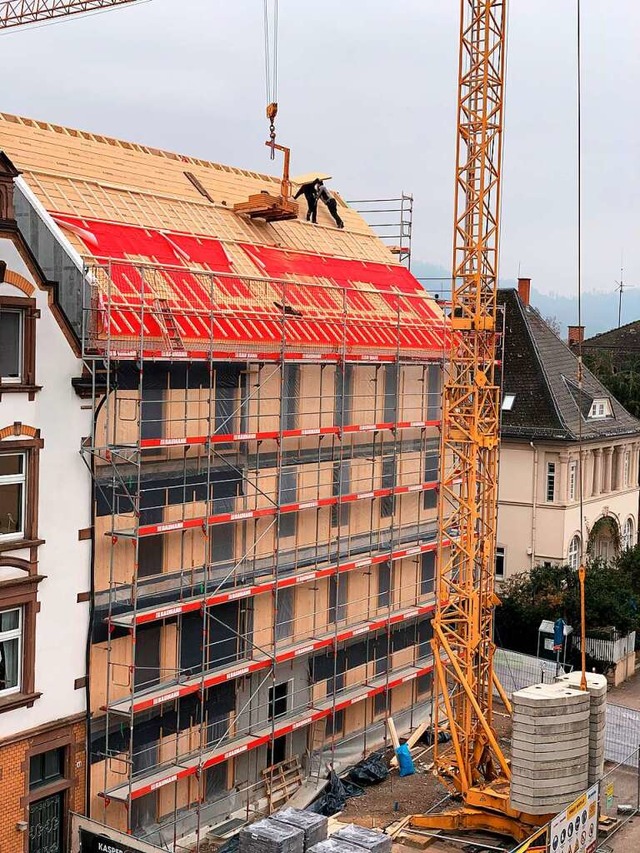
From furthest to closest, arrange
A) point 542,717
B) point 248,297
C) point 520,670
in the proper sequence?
point 520,670 < point 248,297 < point 542,717

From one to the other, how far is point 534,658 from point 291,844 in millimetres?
18045

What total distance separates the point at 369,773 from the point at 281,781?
2626mm

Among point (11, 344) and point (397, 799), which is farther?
point (397, 799)

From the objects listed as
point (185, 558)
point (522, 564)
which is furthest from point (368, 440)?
point (522, 564)

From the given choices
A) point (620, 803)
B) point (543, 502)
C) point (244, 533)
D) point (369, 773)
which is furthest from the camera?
point (543, 502)

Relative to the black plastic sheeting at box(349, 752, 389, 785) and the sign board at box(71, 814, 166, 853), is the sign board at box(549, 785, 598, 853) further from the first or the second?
the sign board at box(71, 814, 166, 853)

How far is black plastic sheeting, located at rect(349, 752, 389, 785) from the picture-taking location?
2939 cm

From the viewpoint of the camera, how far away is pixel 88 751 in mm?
22438

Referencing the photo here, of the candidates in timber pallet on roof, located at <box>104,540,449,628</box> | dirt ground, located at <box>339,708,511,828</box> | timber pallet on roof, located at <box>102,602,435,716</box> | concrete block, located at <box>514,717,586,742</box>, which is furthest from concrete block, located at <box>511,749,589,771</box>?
timber pallet on roof, located at <box>104,540,449,628</box>

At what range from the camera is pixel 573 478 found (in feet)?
153

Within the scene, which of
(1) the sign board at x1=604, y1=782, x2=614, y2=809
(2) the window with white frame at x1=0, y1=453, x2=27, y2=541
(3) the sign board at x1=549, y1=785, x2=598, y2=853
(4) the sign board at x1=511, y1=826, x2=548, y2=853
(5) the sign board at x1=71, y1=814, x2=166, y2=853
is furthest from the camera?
(1) the sign board at x1=604, y1=782, x2=614, y2=809

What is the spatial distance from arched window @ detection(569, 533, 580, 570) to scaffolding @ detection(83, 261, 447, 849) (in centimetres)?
1389

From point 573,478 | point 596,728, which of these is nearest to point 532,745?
point 596,728

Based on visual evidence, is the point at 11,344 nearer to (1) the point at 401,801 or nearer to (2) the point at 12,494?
(2) the point at 12,494
